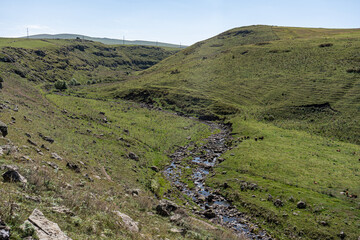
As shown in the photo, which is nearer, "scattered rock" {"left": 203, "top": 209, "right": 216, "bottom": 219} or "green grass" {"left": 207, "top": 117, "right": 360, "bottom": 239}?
"green grass" {"left": 207, "top": 117, "right": 360, "bottom": 239}

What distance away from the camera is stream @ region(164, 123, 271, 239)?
27.8m

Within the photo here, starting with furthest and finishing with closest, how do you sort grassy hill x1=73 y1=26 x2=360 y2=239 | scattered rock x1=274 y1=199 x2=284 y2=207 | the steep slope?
1. the steep slope
2. scattered rock x1=274 y1=199 x2=284 y2=207
3. grassy hill x1=73 y1=26 x2=360 y2=239

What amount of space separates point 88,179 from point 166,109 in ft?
230

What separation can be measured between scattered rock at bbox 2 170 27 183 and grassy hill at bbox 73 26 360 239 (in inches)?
1072

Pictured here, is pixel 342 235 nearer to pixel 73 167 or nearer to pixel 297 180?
pixel 297 180

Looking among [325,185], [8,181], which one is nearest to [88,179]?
[8,181]

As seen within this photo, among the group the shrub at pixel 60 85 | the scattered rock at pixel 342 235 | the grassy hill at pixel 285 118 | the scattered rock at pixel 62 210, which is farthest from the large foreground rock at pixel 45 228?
the shrub at pixel 60 85

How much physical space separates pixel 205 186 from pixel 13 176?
28.7m

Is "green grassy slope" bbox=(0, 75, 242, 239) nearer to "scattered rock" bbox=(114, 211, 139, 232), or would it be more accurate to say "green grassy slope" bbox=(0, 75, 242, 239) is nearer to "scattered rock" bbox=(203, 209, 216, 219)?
"scattered rock" bbox=(114, 211, 139, 232)

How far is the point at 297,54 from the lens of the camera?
4493 inches

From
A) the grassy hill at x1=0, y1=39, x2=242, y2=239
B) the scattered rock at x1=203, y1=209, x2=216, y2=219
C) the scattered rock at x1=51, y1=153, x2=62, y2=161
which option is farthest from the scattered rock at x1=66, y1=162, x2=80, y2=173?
the scattered rock at x1=203, y1=209, x2=216, y2=219

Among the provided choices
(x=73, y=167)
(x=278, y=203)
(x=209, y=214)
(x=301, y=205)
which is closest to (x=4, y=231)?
(x=73, y=167)

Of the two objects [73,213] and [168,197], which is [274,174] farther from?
[73,213]

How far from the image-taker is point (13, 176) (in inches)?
570
